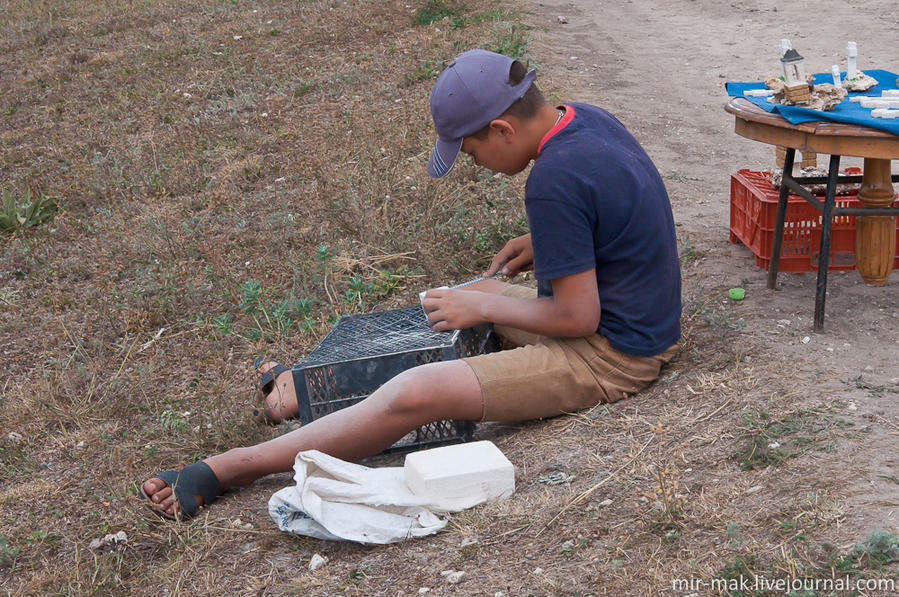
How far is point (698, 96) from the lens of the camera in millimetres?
7914

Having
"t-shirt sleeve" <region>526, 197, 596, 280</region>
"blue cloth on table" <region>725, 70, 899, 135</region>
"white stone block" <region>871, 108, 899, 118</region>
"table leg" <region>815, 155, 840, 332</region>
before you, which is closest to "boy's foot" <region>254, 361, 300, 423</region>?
"t-shirt sleeve" <region>526, 197, 596, 280</region>

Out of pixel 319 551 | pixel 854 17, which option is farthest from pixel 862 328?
pixel 854 17

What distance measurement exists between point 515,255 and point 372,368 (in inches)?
30.3

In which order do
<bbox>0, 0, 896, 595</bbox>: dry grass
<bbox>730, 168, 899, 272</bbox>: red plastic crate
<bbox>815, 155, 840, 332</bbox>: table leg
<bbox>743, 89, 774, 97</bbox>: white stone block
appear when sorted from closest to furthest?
<bbox>0, 0, 896, 595</bbox>: dry grass → <bbox>815, 155, 840, 332</bbox>: table leg → <bbox>743, 89, 774, 97</bbox>: white stone block → <bbox>730, 168, 899, 272</bbox>: red plastic crate

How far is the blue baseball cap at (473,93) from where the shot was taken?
2689 mm

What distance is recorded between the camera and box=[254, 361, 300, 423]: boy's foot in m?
3.48

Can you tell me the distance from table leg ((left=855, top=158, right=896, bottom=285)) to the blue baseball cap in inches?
63.9

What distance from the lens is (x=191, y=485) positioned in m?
2.85

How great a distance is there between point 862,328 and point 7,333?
15.4ft

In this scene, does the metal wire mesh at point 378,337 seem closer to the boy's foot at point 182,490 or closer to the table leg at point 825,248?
the boy's foot at point 182,490

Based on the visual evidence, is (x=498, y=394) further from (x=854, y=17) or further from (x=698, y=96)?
(x=854, y=17)

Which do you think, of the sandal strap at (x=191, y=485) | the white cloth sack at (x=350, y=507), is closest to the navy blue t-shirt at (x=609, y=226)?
the white cloth sack at (x=350, y=507)

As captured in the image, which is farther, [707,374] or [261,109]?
[261,109]

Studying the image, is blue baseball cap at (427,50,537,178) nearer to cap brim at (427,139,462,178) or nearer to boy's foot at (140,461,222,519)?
cap brim at (427,139,462,178)
